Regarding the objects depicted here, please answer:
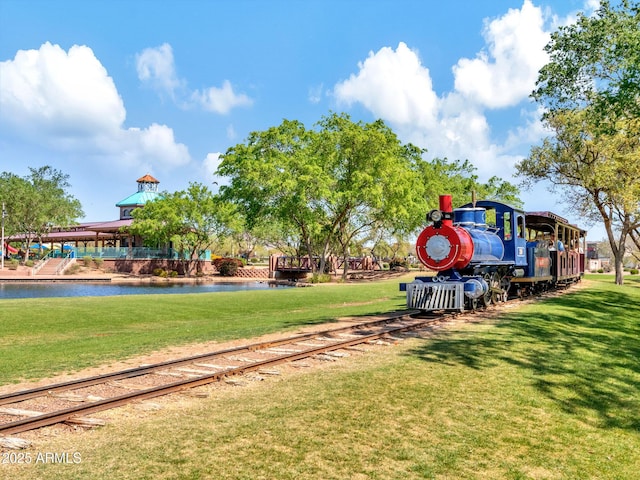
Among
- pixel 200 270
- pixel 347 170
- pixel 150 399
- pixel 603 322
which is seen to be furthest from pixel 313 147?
pixel 150 399

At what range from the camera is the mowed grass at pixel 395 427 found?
221 inches

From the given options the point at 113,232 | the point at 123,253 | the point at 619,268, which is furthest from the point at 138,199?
the point at 619,268

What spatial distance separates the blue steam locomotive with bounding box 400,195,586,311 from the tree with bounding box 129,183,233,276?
4523 centimetres

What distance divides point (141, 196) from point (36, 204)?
23.5 m

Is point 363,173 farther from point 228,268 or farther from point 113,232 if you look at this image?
point 113,232

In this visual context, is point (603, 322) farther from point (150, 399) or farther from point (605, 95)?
point (150, 399)

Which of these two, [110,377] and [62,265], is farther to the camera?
[62,265]

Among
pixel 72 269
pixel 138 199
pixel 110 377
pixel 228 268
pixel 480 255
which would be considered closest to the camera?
pixel 110 377

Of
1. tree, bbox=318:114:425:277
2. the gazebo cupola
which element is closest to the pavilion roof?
the gazebo cupola

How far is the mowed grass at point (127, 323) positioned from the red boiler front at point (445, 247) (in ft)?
13.7

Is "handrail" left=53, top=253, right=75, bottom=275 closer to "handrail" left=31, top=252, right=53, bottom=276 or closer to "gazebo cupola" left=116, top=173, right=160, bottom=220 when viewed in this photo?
"handrail" left=31, top=252, right=53, bottom=276

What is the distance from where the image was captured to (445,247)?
54.5 ft

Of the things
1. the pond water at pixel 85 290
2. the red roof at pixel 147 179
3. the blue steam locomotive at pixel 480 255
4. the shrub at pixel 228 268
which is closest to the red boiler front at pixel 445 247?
the blue steam locomotive at pixel 480 255

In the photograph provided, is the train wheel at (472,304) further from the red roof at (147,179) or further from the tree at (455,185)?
the red roof at (147,179)
